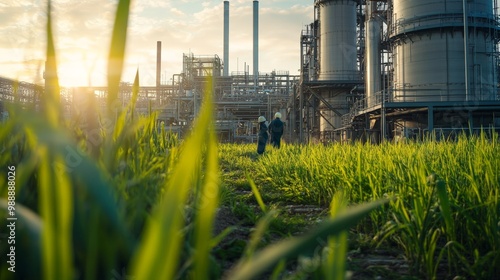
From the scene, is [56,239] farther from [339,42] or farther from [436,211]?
[339,42]

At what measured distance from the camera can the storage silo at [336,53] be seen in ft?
72.1

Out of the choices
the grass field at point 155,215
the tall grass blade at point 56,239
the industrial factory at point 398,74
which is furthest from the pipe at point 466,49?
the tall grass blade at point 56,239

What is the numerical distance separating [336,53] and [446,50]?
720cm

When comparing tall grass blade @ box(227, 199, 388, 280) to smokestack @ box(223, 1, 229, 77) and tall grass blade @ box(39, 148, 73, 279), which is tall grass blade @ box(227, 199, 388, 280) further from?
smokestack @ box(223, 1, 229, 77)

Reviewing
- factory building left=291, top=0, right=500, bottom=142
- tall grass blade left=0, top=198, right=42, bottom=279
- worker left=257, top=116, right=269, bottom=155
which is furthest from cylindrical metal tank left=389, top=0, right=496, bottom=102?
tall grass blade left=0, top=198, right=42, bottom=279

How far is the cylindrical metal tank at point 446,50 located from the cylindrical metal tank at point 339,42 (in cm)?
575

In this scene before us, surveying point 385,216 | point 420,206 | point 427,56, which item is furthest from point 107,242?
point 427,56

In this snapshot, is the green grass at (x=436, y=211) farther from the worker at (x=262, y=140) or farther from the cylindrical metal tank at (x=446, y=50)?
the cylindrical metal tank at (x=446, y=50)

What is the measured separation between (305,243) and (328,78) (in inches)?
883

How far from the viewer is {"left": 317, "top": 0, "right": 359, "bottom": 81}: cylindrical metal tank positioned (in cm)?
2197

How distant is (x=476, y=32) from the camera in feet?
51.4

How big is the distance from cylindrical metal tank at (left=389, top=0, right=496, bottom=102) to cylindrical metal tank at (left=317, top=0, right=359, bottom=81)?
5.75m

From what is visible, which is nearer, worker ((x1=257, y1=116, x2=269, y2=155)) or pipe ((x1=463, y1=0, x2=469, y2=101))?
worker ((x1=257, y1=116, x2=269, y2=155))

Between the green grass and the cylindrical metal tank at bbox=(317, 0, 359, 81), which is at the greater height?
the cylindrical metal tank at bbox=(317, 0, 359, 81)
